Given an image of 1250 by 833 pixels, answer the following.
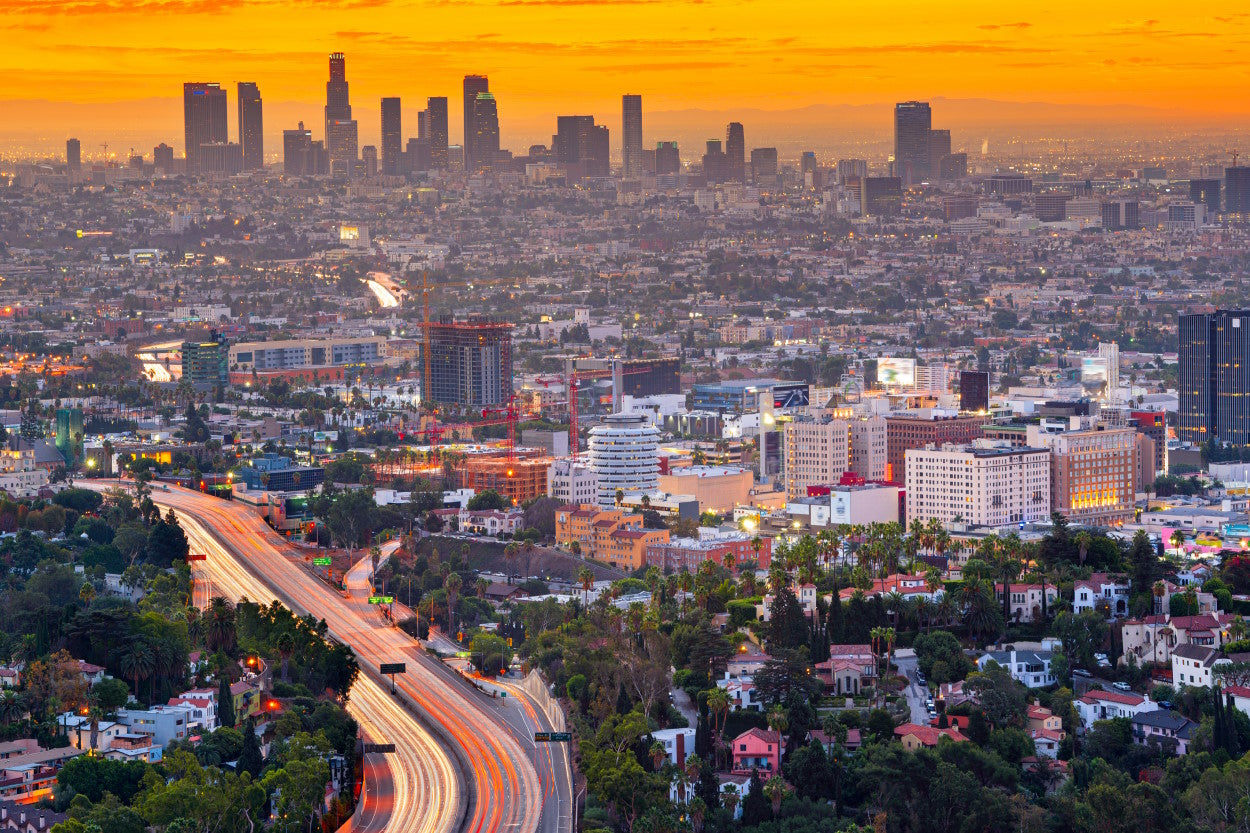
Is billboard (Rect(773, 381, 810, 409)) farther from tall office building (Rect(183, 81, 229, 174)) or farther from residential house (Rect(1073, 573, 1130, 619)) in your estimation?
tall office building (Rect(183, 81, 229, 174))

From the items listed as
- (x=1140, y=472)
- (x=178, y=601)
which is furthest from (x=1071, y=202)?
(x=178, y=601)

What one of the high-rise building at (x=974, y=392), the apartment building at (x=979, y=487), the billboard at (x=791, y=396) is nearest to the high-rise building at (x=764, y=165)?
the billboard at (x=791, y=396)

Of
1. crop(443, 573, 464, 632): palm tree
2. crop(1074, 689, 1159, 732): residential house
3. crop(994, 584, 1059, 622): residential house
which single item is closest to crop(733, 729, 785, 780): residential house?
crop(1074, 689, 1159, 732): residential house

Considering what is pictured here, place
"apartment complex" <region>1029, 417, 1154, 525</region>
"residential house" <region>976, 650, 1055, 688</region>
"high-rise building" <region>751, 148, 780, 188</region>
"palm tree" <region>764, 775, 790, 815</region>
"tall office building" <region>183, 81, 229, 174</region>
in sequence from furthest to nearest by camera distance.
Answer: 1. "high-rise building" <region>751, 148, 780, 188</region>
2. "tall office building" <region>183, 81, 229, 174</region>
3. "apartment complex" <region>1029, 417, 1154, 525</region>
4. "residential house" <region>976, 650, 1055, 688</region>
5. "palm tree" <region>764, 775, 790, 815</region>

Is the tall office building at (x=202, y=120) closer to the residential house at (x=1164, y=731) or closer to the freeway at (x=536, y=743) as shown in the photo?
the freeway at (x=536, y=743)

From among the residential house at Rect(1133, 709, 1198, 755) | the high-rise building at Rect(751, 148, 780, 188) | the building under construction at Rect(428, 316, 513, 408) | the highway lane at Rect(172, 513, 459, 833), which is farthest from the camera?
the high-rise building at Rect(751, 148, 780, 188)

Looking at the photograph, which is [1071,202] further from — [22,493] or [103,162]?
[22,493]

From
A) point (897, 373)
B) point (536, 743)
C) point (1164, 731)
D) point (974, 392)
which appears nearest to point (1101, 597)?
point (1164, 731)
